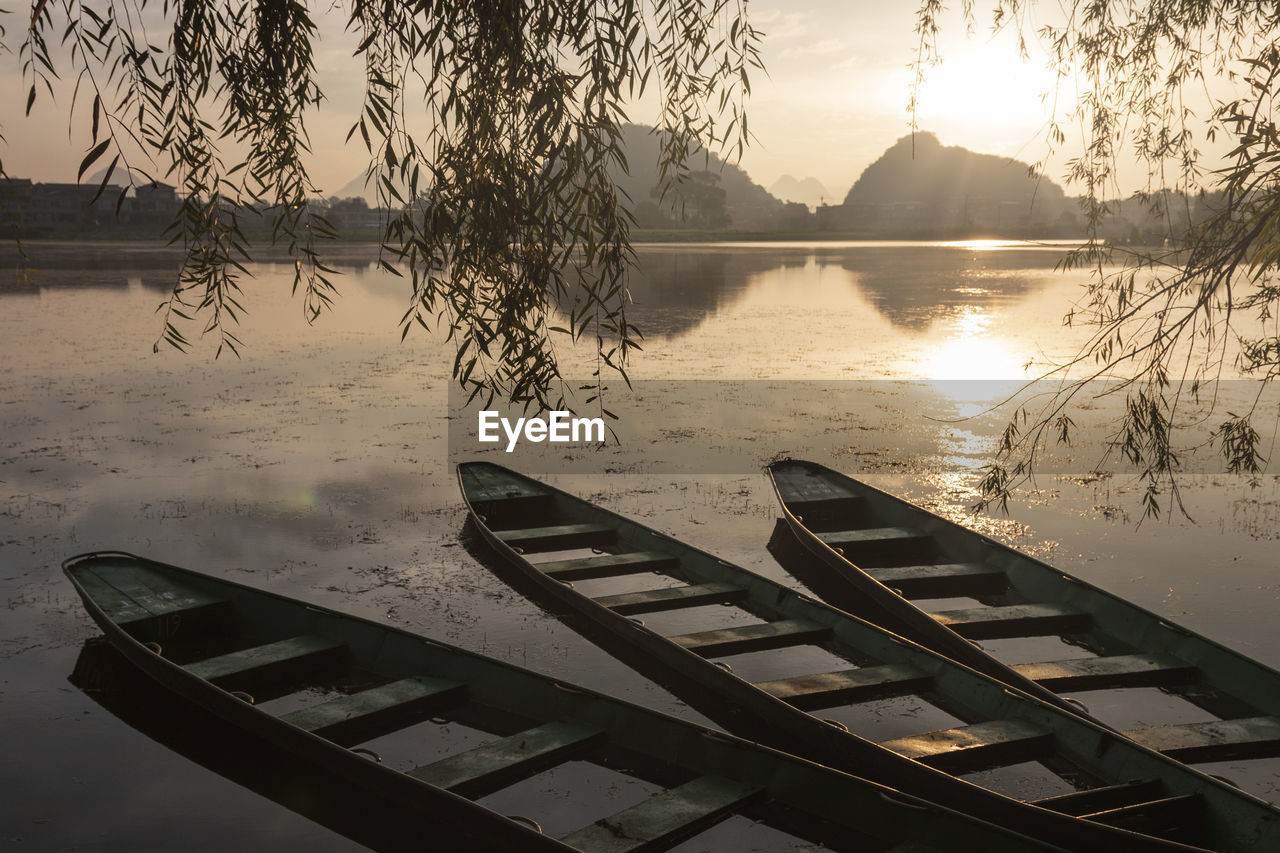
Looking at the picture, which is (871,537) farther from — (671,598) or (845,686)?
(845,686)

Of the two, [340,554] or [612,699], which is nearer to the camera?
[612,699]

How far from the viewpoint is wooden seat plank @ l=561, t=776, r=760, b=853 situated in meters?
4.58

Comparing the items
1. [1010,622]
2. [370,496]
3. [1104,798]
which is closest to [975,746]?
[1104,798]

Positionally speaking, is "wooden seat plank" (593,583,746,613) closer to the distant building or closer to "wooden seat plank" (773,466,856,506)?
"wooden seat plank" (773,466,856,506)

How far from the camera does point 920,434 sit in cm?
1471

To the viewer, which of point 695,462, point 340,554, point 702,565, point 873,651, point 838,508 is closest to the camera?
point 873,651

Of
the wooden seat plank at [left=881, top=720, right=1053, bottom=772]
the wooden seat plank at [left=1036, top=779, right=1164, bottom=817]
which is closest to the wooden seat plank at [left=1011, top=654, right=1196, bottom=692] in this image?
the wooden seat plank at [left=881, top=720, right=1053, bottom=772]

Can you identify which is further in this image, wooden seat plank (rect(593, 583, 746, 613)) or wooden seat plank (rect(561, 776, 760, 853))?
wooden seat plank (rect(593, 583, 746, 613))

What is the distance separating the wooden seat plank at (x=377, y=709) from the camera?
5.79 meters

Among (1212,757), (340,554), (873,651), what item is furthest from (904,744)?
(340,554)

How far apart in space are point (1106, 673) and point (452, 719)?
416cm

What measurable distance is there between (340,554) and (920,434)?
872 centimetres

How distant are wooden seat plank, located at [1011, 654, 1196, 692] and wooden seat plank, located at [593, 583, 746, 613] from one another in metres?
2.29

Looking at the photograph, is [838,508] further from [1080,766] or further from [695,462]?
[1080,766]
